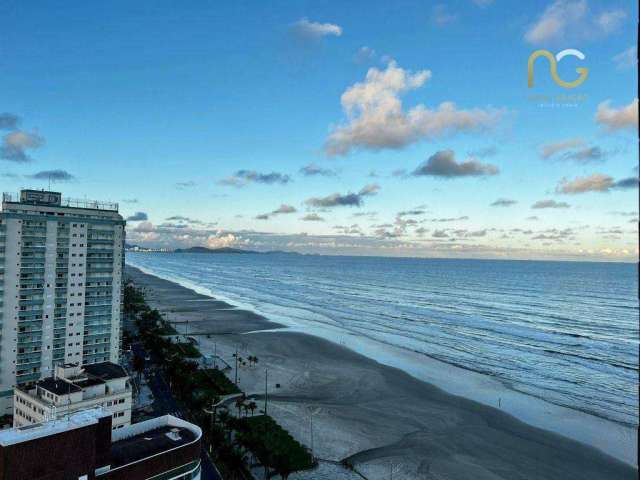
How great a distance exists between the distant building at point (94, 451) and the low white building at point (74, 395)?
1173cm

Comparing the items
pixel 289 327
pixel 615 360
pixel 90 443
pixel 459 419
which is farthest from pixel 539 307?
pixel 90 443

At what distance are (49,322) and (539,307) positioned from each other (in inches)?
6334

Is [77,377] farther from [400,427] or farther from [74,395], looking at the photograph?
[400,427]

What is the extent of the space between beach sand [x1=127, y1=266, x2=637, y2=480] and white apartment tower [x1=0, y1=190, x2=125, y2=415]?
2795 centimetres

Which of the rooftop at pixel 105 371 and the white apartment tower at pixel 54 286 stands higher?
the white apartment tower at pixel 54 286

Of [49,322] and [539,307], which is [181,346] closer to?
[49,322]

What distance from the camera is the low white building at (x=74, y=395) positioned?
52.6 meters

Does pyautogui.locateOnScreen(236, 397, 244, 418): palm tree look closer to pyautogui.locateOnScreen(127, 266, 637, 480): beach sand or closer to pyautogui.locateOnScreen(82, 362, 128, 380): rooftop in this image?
pyautogui.locateOnScreen(127, 266, 637, 480): beach sand

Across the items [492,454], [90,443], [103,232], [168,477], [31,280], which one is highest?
[103,232]

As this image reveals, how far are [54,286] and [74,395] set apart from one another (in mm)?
26689

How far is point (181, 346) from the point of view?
347 feet

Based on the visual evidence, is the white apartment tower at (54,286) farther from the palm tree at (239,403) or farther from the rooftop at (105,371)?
the palm tree at (239,403)

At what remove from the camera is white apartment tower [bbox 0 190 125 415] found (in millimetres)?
68188

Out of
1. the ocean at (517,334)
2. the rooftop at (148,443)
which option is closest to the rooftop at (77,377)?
the rooftop at (148,443)
